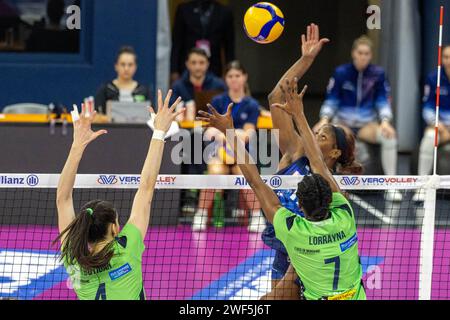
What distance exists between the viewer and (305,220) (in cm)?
683

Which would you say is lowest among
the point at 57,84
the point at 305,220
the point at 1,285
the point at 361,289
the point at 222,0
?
the point at 1,285

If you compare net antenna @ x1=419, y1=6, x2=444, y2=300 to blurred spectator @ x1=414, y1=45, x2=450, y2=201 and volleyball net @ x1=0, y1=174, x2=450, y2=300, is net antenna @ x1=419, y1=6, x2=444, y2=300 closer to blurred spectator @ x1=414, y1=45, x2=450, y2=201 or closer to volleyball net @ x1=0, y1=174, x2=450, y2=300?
volleyball net @ x1=0, y1=174, x2=450, y2=300

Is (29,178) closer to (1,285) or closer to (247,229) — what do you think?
(1,285)

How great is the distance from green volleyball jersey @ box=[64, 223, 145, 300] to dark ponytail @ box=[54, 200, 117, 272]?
6 cm

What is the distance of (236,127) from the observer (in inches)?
535

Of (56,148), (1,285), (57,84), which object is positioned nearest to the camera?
(1,285)

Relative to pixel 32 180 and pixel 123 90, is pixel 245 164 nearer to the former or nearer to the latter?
pixel 32 180

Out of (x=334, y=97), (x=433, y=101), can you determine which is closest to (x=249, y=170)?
(x=334, y=97)

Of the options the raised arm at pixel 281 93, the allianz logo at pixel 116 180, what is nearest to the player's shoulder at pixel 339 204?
the raised arm at pixel 281 93

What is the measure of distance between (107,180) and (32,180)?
0.62 metres

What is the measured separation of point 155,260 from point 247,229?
2163 mm

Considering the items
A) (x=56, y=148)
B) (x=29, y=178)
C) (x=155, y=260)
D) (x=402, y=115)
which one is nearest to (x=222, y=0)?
(x=402, y=115)

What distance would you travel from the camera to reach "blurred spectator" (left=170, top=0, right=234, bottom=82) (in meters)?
16.3

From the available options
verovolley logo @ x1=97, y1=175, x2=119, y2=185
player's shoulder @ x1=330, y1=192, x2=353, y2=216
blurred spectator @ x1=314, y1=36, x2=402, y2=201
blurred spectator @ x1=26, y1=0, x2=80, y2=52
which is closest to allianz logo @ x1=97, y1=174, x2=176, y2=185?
verovolley logo @ x1=97, y1=175, x2=119, y2=185
